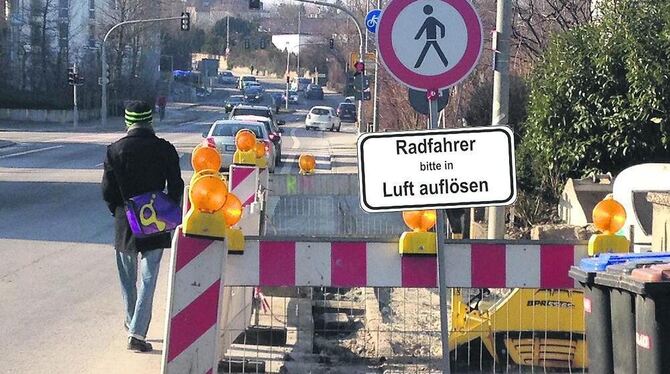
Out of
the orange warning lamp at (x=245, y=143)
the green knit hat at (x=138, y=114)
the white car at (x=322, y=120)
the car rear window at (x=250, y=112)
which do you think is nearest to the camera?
the green knit hat at (x=138, y=114)

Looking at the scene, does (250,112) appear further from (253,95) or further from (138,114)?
(253,95)

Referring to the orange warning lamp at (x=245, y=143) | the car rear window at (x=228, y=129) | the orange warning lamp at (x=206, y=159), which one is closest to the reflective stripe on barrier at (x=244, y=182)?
the orange warning lamp at (x=245, y=143)

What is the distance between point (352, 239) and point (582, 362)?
180 cm

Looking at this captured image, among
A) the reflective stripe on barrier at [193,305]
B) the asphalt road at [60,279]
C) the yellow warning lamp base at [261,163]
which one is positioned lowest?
the asphalt road at [60,279]

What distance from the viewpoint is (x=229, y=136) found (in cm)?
2667

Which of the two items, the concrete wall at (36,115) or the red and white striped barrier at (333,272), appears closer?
the red and white striped barrier at (333,272)

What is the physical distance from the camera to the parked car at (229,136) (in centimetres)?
2575

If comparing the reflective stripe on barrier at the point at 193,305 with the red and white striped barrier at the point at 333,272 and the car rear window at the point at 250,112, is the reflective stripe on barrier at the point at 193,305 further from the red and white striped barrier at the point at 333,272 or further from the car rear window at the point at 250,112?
the car rear window at the point at 250,112

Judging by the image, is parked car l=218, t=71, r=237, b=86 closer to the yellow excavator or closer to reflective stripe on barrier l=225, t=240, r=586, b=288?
the yellow excavator

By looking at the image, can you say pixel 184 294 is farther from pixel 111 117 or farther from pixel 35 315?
pixel 111 117

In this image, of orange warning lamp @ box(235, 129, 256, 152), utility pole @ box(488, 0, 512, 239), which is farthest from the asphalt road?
utility pole @ box(488, 0, 512, 239)

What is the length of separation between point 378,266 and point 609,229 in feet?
4.05

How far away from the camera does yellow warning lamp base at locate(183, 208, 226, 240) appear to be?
18.5 ft

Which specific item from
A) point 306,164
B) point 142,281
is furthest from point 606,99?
point 142,281
